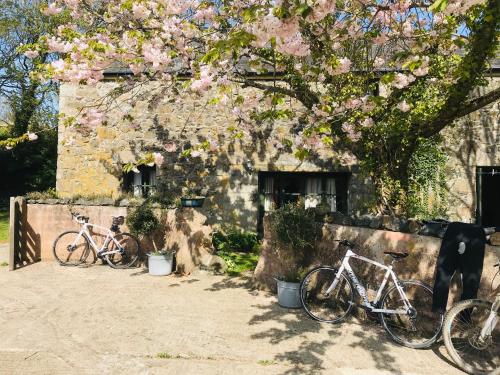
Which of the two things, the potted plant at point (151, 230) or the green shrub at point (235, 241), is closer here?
the potted plant at point (151, 230)

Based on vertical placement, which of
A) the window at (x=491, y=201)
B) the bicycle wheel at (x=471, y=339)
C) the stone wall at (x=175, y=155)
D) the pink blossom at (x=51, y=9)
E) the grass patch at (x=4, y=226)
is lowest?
the bicycle wheel at (x=471, y=339)

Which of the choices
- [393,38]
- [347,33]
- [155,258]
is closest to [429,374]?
[347,33]

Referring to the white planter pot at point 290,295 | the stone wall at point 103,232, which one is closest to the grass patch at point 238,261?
the stone wall at point 103,232

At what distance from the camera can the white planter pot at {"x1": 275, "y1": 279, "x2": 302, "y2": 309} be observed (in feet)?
18.7

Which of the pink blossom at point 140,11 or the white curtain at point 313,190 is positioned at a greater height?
the pink blossom at point 140,11

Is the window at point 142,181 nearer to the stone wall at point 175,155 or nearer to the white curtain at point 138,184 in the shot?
the white curtain at point 138,184

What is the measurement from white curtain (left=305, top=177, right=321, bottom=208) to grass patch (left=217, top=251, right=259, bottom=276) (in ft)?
6.84

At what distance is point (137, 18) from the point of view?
604cm

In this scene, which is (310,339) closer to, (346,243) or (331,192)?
(346,243)

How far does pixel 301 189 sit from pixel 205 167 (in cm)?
250

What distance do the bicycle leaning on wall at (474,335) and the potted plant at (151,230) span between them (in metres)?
5.01

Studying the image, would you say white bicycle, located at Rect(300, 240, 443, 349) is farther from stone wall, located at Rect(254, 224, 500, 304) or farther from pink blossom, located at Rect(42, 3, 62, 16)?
pink blossom, located at Rect(42, 3, 62, 16)

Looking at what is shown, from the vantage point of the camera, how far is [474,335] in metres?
4.11

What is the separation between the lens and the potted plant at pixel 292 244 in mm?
5727
